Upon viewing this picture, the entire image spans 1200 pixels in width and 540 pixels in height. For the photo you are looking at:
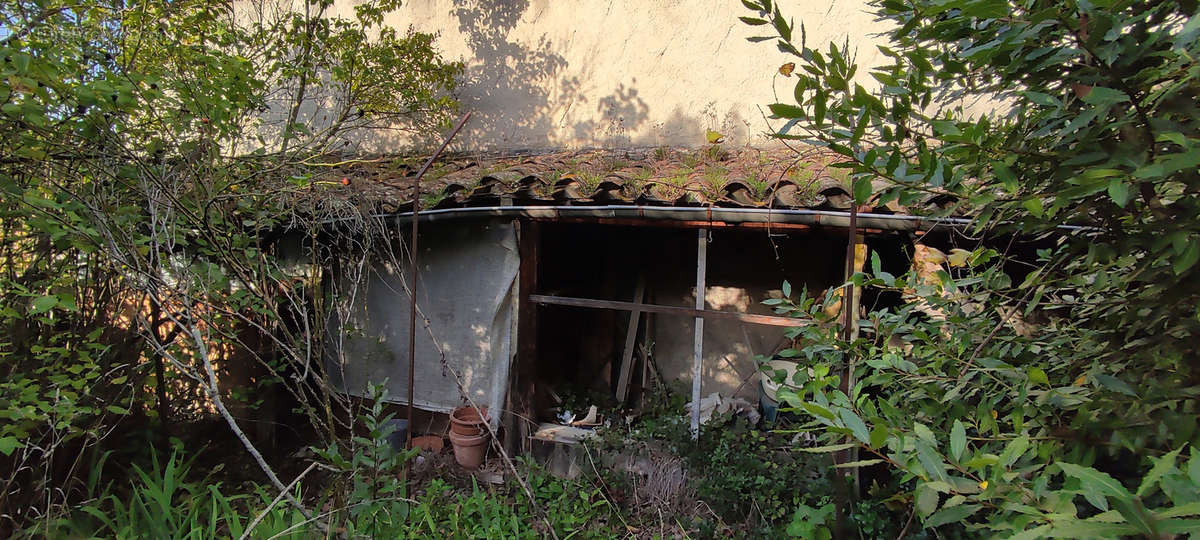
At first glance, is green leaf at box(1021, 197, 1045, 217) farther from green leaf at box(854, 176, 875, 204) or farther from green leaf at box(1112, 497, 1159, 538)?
green leaf at box(1112, 497, 1159, 538)

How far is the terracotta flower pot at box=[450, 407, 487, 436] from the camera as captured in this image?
176 inches

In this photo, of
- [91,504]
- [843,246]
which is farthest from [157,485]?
[843,246]

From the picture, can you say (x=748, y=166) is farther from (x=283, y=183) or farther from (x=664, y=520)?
(x=283, y=183)

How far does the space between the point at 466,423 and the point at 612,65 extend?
3.74m

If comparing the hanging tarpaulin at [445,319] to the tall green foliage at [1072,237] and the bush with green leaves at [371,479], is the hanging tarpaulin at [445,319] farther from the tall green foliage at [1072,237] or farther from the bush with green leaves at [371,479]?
the tall green foliage at [1072,237]

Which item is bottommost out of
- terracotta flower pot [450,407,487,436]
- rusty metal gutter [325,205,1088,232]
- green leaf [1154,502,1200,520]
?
terracotta flower pot [450,407,487,436]

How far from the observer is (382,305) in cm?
497

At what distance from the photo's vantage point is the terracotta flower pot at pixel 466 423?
4.46 meters

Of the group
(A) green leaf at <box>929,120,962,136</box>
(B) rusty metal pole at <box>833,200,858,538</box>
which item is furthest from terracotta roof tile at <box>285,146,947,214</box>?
(A) green leaf at <box>929,120,962,136</box>

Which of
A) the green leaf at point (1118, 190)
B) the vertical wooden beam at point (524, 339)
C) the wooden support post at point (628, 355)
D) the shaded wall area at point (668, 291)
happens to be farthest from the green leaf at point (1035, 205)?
the wooden support post at point (628, 355)

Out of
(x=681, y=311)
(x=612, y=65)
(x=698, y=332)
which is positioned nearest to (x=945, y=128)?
(x=681, y=311)

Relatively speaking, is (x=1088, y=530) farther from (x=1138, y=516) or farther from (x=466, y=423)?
(x=466, y=423)

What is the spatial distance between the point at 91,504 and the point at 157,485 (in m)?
0.32

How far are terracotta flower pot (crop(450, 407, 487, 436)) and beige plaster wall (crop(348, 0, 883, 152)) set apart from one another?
285 cm
